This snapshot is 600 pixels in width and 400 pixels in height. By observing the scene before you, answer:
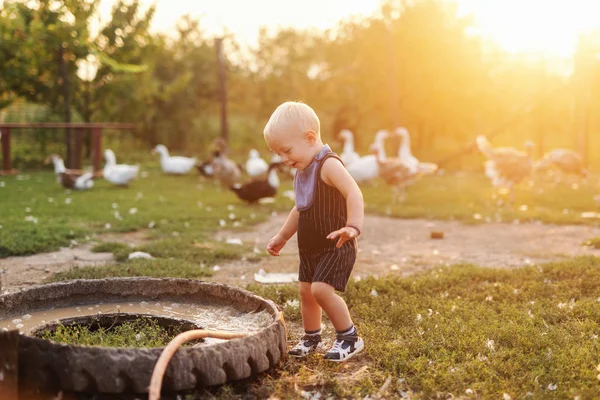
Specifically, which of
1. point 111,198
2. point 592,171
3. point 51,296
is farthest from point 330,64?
point 51,296

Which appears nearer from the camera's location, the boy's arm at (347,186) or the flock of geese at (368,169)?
the boy's arm at (347,186)

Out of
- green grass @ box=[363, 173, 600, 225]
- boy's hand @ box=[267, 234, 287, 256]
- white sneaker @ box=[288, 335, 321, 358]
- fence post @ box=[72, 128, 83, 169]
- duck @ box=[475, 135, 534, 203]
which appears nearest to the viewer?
white sneaker @ box=[288, 335, 321, 358]

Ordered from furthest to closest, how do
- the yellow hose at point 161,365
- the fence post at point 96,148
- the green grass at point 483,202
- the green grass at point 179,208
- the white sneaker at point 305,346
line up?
the fence post at point 96,148, the green grass at point 483,202, the green grass at point 179,208, the white sneaker at point 305,346, the yellow hose at point 161,365

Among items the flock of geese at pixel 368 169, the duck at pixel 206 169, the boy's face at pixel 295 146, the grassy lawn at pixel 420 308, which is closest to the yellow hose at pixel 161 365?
the grassy lawn at pixel 420 308

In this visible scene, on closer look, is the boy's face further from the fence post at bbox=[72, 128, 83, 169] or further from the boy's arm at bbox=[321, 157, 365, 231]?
the fence post at bbox=[72, 128, 83, 169]

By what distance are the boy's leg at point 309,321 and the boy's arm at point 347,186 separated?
1.99 feet

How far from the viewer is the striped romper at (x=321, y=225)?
387 cm

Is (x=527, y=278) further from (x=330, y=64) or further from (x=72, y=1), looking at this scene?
(x=330, y=64)

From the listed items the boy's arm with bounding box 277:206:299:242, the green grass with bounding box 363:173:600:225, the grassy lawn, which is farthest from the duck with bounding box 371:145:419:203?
the boy's arm with bounding box 277:206:299:242

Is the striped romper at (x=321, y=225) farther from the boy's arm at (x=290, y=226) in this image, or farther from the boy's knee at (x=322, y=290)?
the boy's arm at (x=290, y=226)

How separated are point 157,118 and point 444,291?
23.7 meters

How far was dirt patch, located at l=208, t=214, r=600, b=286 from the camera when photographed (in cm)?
691

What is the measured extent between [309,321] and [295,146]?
3.79ft

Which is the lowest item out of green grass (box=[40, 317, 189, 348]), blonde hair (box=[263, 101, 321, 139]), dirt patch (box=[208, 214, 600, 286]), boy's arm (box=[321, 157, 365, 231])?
dirt patch (box=[208, 214, 600, 286])
